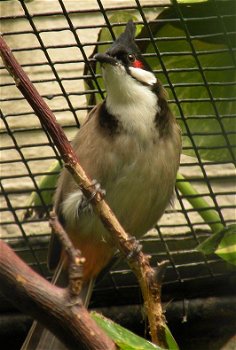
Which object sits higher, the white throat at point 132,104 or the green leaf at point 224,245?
the white throat at point 132,104

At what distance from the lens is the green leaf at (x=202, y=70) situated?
2449 mm

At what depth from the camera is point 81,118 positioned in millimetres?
3270

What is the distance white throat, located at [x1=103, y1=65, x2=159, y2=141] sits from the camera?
2533 millimetres

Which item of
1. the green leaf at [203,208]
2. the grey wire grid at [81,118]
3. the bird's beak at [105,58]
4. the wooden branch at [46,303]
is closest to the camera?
the wooden branch at [46,303]

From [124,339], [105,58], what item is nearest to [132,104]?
[105,58]

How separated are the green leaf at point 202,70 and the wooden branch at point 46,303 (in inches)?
46.6

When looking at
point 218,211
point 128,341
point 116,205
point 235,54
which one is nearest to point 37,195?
point 116,205

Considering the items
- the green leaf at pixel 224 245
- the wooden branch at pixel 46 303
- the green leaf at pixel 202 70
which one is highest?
the green leaf at pixel 202 70

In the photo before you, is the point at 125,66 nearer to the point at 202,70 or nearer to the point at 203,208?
the point at 202,70

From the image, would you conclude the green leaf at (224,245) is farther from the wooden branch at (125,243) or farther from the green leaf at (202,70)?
the wooden branch at (125,243)

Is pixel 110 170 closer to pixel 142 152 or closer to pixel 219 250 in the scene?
pixel 142 152

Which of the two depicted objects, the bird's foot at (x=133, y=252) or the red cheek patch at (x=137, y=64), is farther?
the red cheek patch at (x=137, y=64)

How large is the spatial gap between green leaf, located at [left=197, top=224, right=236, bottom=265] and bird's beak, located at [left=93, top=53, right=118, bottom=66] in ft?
1.81

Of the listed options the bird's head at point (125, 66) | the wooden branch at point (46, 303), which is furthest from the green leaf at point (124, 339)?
the bird's head at point (125, 66)
